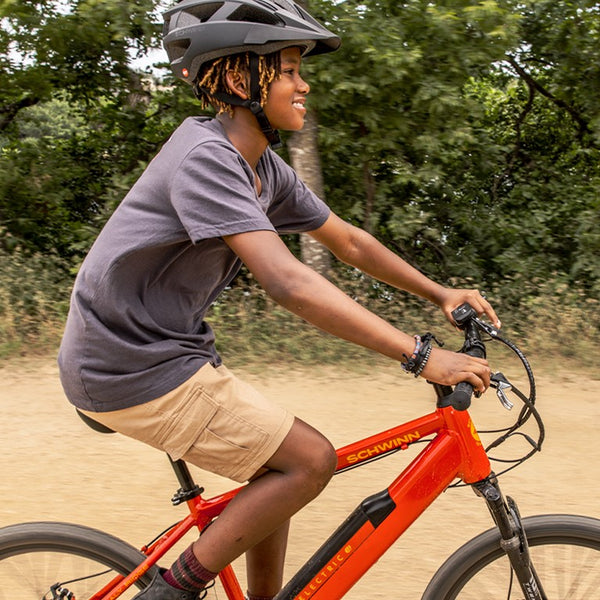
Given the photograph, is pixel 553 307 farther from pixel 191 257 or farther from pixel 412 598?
pixel 191 257

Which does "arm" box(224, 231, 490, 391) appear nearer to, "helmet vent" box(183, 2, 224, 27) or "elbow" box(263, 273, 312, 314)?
"elbow" box(263, 273, 312, 314)

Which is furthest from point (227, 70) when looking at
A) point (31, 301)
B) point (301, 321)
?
point (31, 301)

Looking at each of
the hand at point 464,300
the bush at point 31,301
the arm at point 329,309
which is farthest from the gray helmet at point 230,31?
the bush at point 31,301

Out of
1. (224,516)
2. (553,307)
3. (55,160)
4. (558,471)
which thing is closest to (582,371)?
(553,307)

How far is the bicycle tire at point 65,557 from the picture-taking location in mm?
2371

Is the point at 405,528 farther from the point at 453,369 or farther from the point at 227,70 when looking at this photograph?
the point at 227,70

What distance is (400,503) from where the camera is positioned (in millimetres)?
2258

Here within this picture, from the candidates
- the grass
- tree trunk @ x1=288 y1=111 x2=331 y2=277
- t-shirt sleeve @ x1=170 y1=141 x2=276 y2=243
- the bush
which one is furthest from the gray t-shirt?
tree trunk @ x1=288 y1=111 x2=331 y2=277

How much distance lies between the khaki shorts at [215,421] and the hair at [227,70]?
749 millimetres

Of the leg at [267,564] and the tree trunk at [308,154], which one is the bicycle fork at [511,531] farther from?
the tree trunk at [308,154]

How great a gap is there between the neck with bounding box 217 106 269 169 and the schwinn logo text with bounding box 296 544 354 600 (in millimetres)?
1135

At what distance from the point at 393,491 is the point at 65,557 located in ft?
3.22

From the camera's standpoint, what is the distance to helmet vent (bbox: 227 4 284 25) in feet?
7.37

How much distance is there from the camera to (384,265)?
2637 mm
